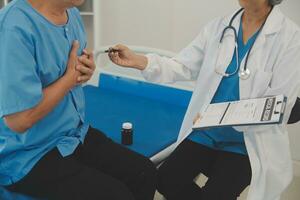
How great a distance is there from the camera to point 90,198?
3.93 ft

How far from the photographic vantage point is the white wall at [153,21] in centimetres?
277

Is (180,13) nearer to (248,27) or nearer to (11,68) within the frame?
(248,27)

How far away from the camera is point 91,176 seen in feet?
4.12

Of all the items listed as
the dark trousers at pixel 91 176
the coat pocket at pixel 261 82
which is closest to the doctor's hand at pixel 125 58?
the dark trousers at pixel 91 176

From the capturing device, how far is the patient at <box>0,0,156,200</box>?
3.55 feet

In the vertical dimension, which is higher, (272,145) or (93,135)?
(272,145)

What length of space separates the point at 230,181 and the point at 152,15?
5.94 feet

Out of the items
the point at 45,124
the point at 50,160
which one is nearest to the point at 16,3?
the point at 45,124

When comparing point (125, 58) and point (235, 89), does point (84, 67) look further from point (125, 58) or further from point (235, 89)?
point (235, 89)

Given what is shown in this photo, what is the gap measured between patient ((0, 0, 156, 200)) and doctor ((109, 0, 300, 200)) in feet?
1.07

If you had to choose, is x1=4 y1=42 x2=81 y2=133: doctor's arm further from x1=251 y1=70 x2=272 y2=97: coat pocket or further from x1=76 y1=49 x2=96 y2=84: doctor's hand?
x1=251 y1=70 x2=272 y2=97: coat pocket

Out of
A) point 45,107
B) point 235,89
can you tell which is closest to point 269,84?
point 235,89

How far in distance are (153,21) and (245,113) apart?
5.84ft

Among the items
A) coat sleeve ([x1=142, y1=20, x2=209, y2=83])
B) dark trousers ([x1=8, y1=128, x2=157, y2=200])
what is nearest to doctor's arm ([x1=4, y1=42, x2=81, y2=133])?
dark trousers ([x1=8, y1=128, x2=157, y2=200])
